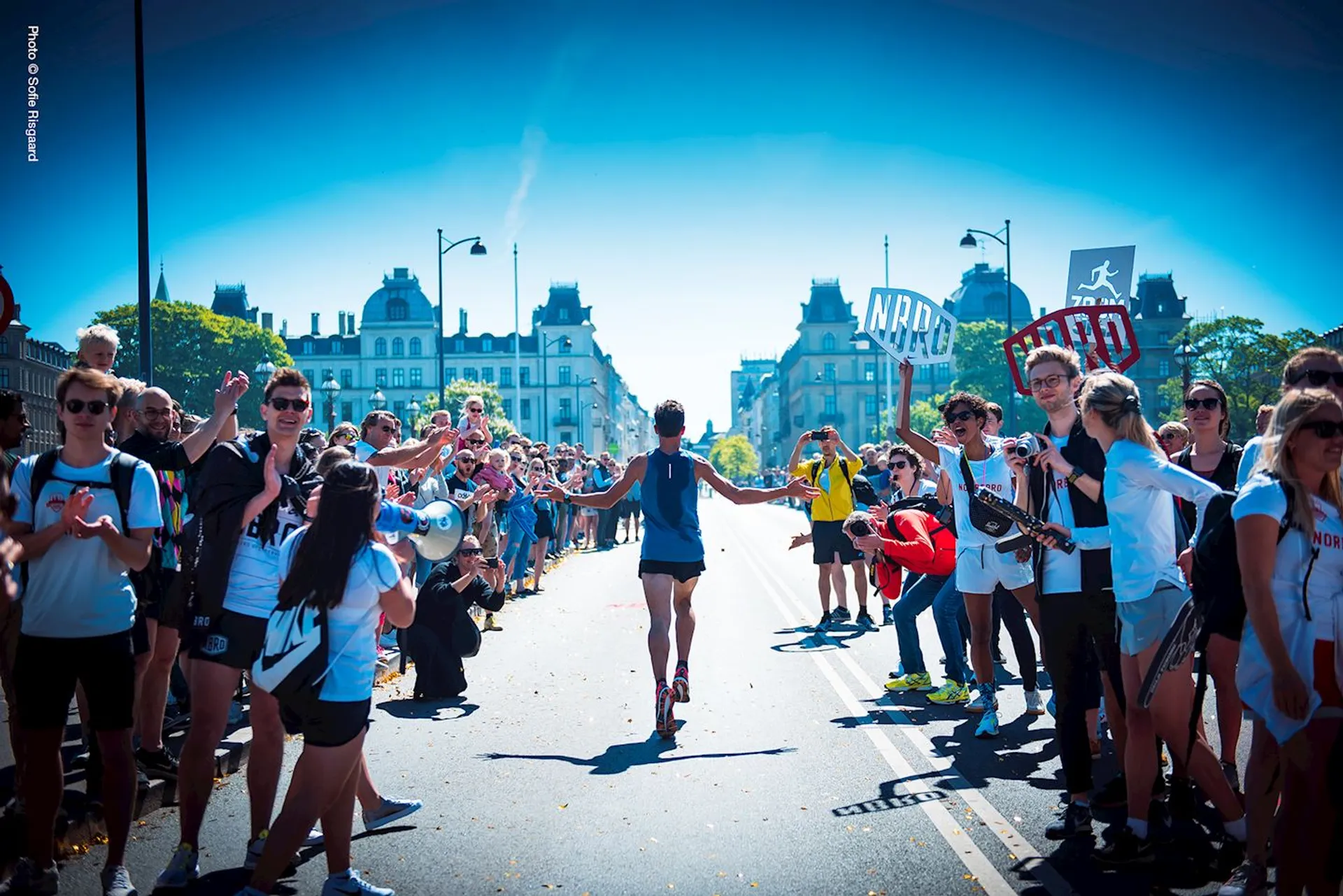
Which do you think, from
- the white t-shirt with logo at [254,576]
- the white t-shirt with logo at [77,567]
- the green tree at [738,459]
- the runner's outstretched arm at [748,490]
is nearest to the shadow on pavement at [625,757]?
the runner's outstretched arm at [748,490]

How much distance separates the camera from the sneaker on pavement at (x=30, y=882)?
4.54 metres

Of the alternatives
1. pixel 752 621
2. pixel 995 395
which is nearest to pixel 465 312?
pixel 995 395

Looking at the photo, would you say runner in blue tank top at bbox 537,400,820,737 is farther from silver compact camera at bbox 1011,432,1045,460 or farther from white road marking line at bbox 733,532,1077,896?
silver compact camera at bbox 1011,432,1045,460

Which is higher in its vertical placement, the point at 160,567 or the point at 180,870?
the point at 160,567

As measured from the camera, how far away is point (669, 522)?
26.7 ft

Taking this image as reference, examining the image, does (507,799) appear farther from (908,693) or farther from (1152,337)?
(1152,337)

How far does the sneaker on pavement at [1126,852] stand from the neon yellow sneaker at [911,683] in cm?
432

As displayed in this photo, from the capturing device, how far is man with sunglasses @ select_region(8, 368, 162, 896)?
4488 millimetres

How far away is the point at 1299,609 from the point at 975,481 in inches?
142

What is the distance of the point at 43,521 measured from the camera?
15.2 feet

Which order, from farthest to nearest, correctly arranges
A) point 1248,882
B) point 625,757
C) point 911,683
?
1. point 911,683
2. point 625,757
3. point 1248,882

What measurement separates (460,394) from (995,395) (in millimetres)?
42813

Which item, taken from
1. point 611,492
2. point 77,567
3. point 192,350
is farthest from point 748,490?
point 192,350

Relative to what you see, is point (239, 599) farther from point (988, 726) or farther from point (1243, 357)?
point (1243, 357)
